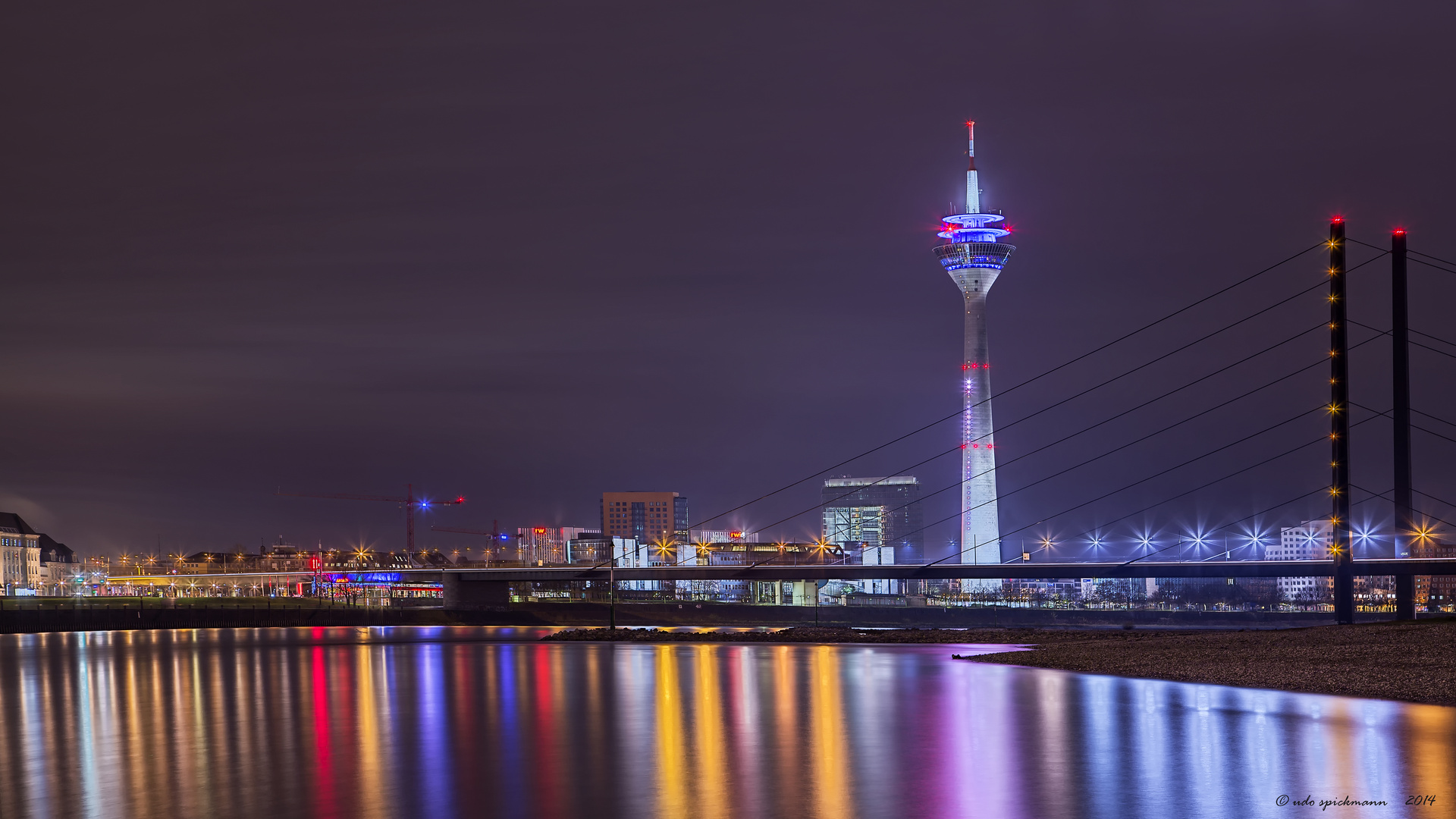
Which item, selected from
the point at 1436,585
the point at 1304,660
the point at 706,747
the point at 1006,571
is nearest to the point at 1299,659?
the point at 1304,660

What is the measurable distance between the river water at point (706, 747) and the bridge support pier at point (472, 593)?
84.7 m

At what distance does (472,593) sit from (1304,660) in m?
99.2

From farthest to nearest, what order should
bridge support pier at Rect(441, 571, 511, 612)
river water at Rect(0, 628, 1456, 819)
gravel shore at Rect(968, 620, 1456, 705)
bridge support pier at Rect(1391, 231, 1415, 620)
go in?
bridge support pier at Rect(441, 571, 511, 612) < bridge support pier at Rect(1391, 231, 1415, 620) < gravel shore at Rect(968, 620, 1456, 705) < river water at Rect(0, 628, 1456, 819)

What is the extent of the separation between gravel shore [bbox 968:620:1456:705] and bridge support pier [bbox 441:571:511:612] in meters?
81.7

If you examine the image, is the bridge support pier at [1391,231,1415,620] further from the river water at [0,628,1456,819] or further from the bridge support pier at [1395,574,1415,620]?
the river water at [0,628,1456,819]

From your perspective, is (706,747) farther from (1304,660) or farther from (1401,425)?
(1401,425)

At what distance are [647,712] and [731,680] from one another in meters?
9.24

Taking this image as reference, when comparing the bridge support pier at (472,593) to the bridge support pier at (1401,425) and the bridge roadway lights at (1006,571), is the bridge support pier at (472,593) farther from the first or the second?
the bridge support pier at (1401,425)

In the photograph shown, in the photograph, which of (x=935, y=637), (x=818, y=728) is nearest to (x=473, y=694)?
(x=818, y=728)

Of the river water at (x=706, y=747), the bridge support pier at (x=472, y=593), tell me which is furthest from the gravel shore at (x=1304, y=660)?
the bridge support pier at (x=472, y=593)

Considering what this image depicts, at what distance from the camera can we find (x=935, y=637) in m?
65.2

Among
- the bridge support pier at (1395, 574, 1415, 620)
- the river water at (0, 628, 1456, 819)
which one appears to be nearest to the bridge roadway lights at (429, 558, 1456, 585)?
the bridge support pier at (1395, 574, 1415, 620)

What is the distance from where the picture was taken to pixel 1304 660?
118ft

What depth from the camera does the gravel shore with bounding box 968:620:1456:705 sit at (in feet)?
97.5
